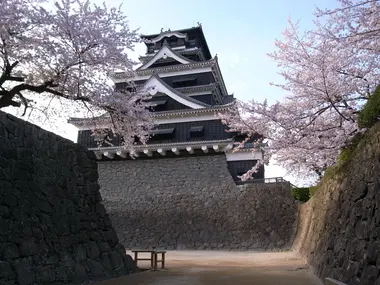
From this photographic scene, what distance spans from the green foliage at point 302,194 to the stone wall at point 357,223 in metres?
9.62

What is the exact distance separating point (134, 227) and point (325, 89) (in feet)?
39.1

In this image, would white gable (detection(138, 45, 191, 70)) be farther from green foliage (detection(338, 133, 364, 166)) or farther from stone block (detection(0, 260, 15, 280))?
stone block (detection(0, 260, 15, 280))

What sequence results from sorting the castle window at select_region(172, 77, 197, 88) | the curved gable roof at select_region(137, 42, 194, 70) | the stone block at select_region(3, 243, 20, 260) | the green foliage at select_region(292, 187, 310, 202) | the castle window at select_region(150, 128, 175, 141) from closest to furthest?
the stone block at select_region(3, 243, 20, 260)
the green foliage at select_region(292, 187, 310, 202)
the castle window at select_region(150, 128, 175, 141)
the castle window at select_region(172, 77, 197, 88)
the curved gable roof at select_region(137, 42, 194, 70)

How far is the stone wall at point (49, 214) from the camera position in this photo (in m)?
3.83

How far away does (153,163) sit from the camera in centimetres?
1675

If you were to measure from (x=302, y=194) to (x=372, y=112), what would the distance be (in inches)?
430

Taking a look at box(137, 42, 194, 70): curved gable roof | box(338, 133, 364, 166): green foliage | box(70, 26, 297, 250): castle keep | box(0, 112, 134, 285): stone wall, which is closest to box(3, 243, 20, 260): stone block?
box(0, 112, 134, 285): stone wall

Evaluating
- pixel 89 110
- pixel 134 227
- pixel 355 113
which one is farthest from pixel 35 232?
pixel 134 227

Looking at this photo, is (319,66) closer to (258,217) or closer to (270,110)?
(270,110)

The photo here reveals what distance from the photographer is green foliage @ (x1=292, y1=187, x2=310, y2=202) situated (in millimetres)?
14214

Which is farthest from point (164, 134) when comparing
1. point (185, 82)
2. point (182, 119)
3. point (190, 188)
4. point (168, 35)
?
point (168, 35)

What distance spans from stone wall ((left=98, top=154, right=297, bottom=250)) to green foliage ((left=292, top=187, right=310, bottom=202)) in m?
0.36

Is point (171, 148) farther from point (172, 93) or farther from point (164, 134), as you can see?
point (172, 93)

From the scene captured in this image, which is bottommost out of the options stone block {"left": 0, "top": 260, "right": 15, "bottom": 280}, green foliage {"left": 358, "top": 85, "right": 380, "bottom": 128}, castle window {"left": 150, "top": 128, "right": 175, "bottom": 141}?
stone block {"left": 0, "top": 260, "right": 15, "bottom": 280}
